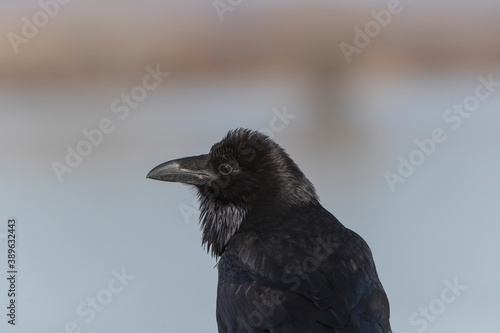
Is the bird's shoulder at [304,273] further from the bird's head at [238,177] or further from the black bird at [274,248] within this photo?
the bird's head at [238,177]

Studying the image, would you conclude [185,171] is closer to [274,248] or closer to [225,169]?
[225,169]

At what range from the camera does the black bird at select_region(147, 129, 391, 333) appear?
2.39 meters

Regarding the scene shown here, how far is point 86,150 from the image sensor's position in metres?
4.15

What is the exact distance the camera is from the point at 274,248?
2.60 m

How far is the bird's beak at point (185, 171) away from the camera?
9.52 feet

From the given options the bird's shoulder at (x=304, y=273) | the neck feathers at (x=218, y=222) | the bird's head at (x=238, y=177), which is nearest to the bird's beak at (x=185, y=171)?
the bird's head at (x=238, y=177)

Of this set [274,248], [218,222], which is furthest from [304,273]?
[218,222]

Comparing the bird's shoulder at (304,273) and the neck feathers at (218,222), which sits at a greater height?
the neck feathers at (218,222)

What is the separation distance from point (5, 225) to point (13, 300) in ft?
1.31

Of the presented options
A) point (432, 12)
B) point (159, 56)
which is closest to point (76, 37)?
point (159, 56)

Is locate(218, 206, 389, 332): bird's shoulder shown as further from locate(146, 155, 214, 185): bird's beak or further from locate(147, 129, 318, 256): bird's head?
locate(146, 155, 214, 185): bird's beak

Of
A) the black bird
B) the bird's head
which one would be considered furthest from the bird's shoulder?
the bird's head

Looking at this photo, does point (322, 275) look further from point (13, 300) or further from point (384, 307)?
point (13, 300)

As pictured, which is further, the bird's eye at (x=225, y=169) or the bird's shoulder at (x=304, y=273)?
the bird's eye at (x=225, y=169)
